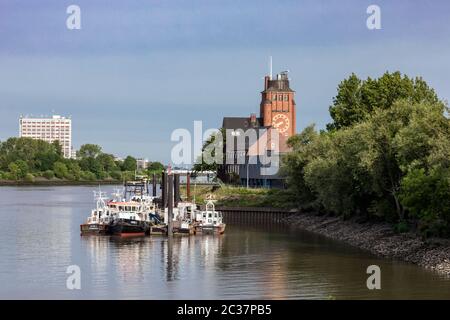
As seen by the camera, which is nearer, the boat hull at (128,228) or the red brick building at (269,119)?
the boat hull at (128,228)

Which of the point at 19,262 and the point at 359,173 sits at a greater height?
the point at 359,173

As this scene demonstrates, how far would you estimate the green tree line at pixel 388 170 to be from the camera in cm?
5681

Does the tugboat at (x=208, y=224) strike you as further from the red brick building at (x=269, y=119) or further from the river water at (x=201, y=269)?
the red brick building at (x=269, y=119)

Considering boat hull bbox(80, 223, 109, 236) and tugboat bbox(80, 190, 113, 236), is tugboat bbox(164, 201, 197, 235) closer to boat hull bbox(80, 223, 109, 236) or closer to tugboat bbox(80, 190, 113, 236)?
tugboat bbox(80, 190, 113, 236)

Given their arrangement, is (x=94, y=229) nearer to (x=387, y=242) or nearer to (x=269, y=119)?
(x=387, y=242)

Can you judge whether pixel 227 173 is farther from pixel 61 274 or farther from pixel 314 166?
pixel 61 274

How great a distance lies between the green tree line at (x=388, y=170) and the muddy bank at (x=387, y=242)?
42.0 inches

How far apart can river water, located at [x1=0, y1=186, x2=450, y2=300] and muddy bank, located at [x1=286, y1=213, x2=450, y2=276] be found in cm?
121

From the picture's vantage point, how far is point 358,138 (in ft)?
241

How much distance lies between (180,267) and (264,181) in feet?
269

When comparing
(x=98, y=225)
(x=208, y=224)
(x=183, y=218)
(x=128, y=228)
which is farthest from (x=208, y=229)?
(x=98, y=225)

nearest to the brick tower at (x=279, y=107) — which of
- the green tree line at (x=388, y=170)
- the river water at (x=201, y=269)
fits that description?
the green tree line at (x=388, y=170)
